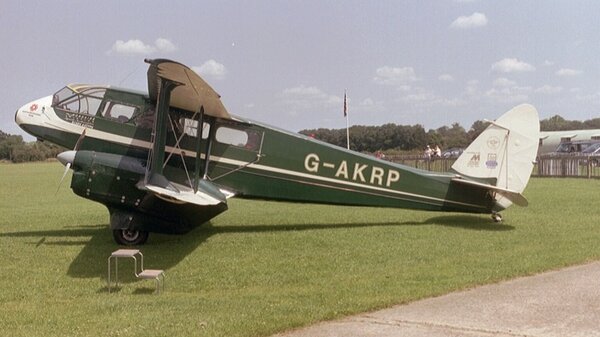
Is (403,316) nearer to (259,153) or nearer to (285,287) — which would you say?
(285,287)

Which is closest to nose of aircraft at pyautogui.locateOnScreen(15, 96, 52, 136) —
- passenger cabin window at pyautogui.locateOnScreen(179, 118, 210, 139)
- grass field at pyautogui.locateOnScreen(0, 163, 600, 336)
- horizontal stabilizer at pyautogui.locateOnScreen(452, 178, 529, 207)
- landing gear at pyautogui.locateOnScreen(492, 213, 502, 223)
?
grass field at pyautogui.locateOnScreen(0, 163, 600, 336)

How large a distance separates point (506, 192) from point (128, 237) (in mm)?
8397

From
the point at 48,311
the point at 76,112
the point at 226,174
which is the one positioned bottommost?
the point at 48,311

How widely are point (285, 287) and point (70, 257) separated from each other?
4726 millimetres

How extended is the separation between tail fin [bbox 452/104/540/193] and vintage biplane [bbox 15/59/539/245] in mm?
23

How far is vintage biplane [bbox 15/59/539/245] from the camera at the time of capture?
10.6 metres

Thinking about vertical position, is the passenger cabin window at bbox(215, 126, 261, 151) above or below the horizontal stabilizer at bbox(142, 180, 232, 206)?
above

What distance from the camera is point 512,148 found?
12242 mm

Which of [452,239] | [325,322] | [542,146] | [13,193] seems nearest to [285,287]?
[325,322]

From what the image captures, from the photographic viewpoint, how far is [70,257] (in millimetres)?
A: 10031

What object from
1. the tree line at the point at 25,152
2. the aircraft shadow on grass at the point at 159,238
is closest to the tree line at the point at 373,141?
the tree line at the point at 25,152

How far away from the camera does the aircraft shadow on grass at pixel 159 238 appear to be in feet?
31.2

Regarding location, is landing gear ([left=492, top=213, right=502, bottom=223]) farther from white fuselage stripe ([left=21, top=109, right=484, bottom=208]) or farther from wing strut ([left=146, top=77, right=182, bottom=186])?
wing strut ([left=146, top=77, right=182, bottom=186])

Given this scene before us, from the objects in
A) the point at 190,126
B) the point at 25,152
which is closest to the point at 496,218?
the point at 190,126
